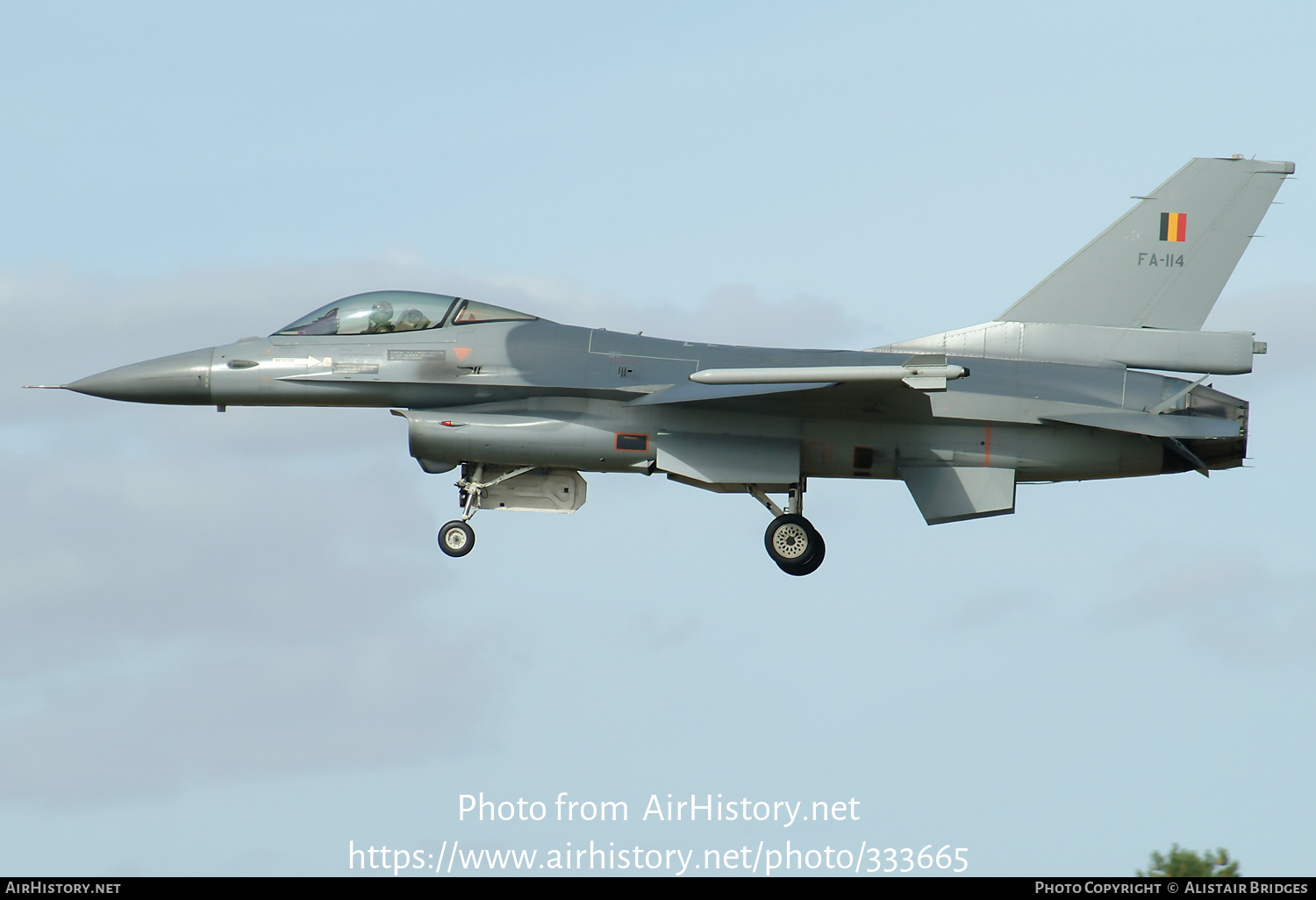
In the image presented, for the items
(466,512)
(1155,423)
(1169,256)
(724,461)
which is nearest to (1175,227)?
(1169,256)

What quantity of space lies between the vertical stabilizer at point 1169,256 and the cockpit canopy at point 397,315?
21.6 ft

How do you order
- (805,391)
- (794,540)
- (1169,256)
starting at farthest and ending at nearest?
(1169,256) → (794,540) → (805,391)

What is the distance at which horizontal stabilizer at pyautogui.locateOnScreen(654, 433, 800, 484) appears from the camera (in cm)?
2027

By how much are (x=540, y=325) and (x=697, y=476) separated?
2.75 meters

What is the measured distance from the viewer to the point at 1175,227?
2139cm

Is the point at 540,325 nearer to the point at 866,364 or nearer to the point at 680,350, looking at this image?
the point at 680,350

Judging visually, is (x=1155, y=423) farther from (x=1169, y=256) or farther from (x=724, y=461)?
(x=724, y=461)

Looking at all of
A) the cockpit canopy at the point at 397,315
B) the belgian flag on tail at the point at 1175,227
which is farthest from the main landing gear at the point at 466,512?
the belgian flag on tail at the point at 1175,227

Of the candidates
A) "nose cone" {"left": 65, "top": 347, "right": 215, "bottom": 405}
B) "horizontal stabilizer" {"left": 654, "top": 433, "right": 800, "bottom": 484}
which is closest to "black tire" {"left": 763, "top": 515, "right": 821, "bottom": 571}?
"horizontal stabilizer" {"left": 654, "top": 433, "right": 800, "bottom": 484}

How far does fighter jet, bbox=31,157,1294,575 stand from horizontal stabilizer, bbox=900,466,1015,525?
2 cm

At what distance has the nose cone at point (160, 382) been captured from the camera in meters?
21.0

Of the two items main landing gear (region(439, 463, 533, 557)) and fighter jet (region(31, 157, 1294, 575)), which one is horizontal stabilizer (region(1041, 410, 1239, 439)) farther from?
main landing gear (region(439, 463, 533, 557))

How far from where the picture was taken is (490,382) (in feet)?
67.5

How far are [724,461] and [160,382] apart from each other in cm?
703
